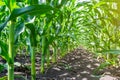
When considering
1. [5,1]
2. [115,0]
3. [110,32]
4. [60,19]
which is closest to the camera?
[115,0]

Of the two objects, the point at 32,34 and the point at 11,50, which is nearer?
the point at 11,50

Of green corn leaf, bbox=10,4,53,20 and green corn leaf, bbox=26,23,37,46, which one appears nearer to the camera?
green corn leaf, bbox=10,4,53,20

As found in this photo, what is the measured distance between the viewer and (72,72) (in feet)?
8.08

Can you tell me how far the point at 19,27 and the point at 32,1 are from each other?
0.61ft

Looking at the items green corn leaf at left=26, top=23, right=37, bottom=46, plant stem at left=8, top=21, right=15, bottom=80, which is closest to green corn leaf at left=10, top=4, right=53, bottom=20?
plant stem at left=8, top=21, right=15, bottom=80

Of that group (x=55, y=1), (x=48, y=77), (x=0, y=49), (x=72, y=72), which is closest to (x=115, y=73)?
(x=72, y=72)

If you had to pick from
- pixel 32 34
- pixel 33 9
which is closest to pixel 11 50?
pixel 33 9

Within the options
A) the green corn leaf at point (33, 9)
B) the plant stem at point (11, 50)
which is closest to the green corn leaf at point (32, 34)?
the plant stem at point (11, 50)

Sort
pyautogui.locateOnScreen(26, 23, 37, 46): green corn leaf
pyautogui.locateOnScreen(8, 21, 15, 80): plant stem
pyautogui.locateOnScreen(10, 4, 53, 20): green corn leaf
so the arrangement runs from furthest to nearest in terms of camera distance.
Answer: pyautogui.locateOnScreen(26, 23, 37, 46): green corn leaf → pyautogui.locateOnScreen(8, 21, 15, 80): plant stem → pyautogui.locateOnScreen(10, 4, 53, 20): green corn leaf

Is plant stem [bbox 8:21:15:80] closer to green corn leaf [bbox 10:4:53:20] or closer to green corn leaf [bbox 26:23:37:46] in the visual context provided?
green corn leaf [bbox 10:4:53:20]

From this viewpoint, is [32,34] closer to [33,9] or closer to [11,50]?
[11,50]

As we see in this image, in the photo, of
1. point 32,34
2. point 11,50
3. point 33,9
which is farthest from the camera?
point 32,34

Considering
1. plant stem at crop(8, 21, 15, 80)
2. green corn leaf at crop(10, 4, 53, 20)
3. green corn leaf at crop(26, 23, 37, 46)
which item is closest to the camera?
green corn leaf at crop(10, 4, 53, 20)

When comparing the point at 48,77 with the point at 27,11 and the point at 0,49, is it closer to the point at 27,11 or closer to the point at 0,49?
the point at 0,49
